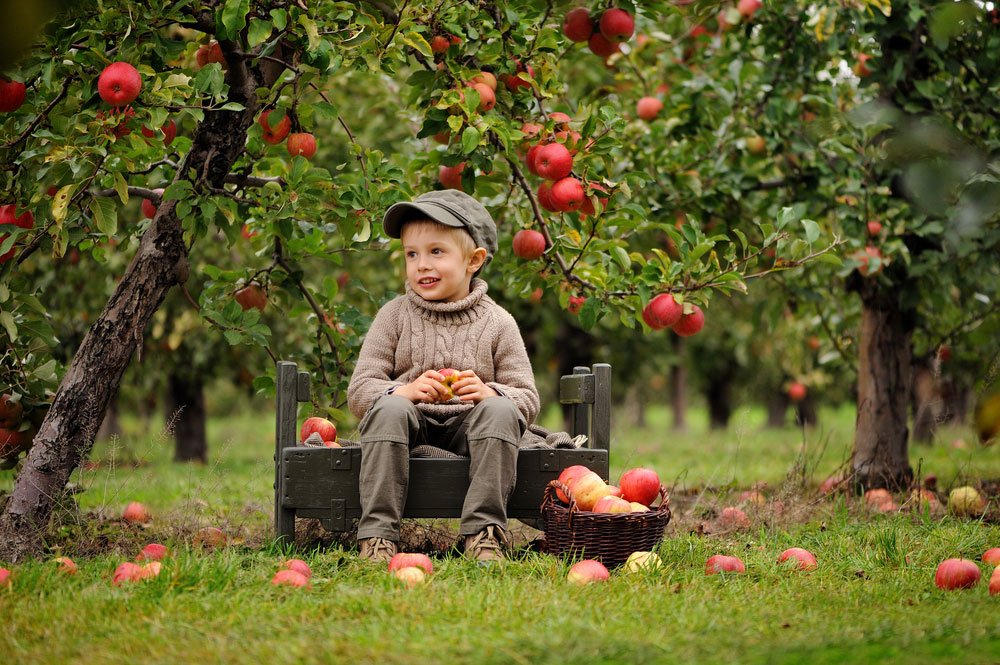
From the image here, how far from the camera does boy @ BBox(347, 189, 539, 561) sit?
3.42 metres

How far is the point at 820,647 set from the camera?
245 centimetres

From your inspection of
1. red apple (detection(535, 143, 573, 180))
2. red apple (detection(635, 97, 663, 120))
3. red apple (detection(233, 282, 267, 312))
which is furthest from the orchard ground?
red apple (detection(635, 97, 663, 120))

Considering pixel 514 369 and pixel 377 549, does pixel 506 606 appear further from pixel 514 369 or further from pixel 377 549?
pixel 514 369

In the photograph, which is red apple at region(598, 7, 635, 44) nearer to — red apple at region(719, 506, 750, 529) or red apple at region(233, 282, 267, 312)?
red apple at region(233, 282, 267, 312)

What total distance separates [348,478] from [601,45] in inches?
84.9

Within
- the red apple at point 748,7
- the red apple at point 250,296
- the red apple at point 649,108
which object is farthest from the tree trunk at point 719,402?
the red apple at point 250,296

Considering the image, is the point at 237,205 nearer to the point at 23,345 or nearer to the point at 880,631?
the point at 23,345

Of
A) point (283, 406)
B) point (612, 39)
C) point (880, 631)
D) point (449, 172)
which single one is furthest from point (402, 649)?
point (612, 39)

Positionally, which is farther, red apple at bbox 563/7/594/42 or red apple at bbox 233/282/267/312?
red apple at bbox 233/282/267/312

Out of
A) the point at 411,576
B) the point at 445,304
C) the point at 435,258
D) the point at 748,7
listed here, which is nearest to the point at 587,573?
the point at 411,576

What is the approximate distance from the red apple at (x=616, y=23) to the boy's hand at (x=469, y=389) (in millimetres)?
1639

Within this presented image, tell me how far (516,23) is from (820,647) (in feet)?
8.51

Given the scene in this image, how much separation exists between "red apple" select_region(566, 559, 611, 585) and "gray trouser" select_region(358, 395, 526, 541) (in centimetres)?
43

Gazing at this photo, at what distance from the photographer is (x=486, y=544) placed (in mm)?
3355
